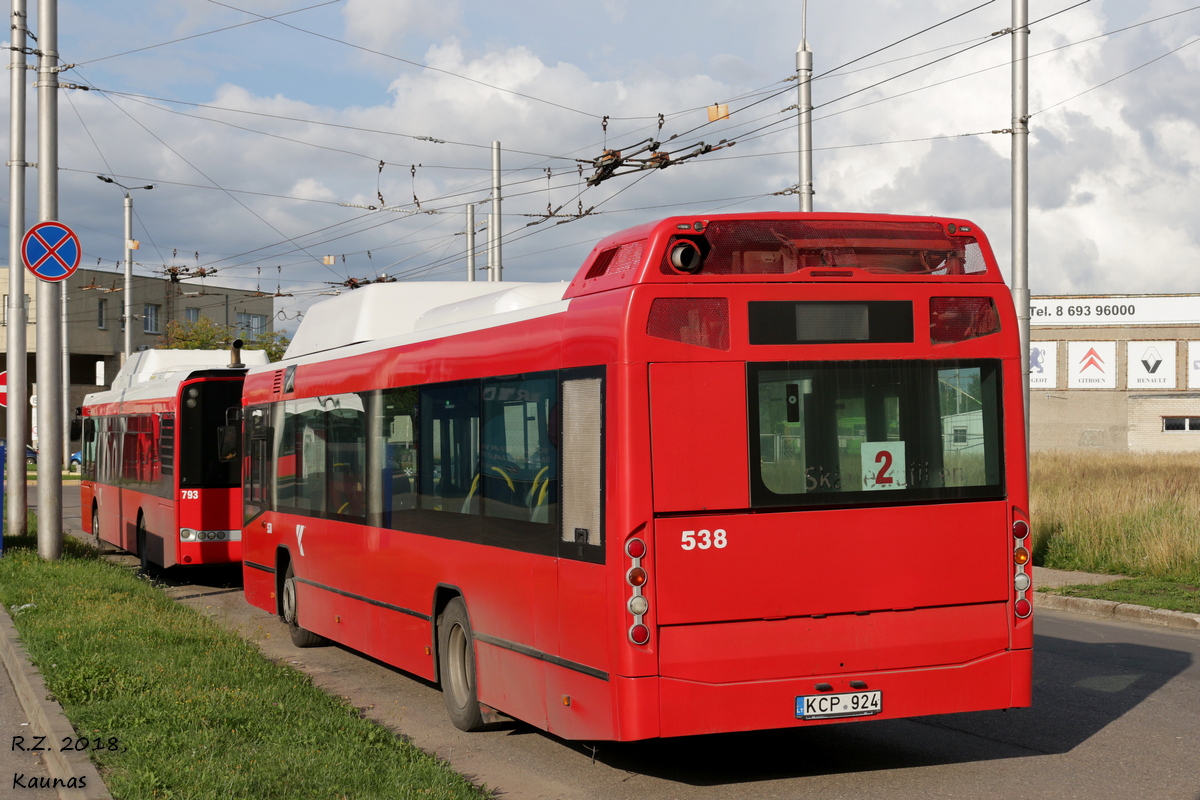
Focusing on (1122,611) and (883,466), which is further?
(1122,611)

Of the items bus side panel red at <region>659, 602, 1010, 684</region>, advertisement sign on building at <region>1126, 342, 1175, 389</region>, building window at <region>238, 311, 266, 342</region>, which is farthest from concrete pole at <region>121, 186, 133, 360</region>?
advertisement sign on building at <region>1126, 342, 1175, 389</region>

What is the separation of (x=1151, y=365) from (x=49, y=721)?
71.7 metres

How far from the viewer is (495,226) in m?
30.7

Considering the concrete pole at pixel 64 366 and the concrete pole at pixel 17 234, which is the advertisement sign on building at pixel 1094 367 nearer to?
the concrete pole at pixel 64 366

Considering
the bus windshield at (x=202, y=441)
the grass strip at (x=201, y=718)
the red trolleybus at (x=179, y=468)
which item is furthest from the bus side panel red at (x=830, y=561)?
the bus windshield at (x=202, y=441)

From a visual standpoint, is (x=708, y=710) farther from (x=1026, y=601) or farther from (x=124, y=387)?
(x=124, y=387)

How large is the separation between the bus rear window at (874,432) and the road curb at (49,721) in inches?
139

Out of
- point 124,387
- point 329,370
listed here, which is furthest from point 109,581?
point 124,387

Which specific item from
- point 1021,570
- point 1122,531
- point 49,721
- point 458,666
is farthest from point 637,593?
point 1122,531

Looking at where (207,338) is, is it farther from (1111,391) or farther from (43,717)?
(43,717)

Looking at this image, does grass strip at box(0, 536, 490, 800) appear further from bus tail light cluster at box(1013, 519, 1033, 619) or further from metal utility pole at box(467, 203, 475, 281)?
metal utility pole at box(467, 203, 475, 281)

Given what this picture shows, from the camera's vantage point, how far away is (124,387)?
23.3 metres

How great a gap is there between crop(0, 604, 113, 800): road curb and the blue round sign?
236 inches

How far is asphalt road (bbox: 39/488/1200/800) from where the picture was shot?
268 inches
